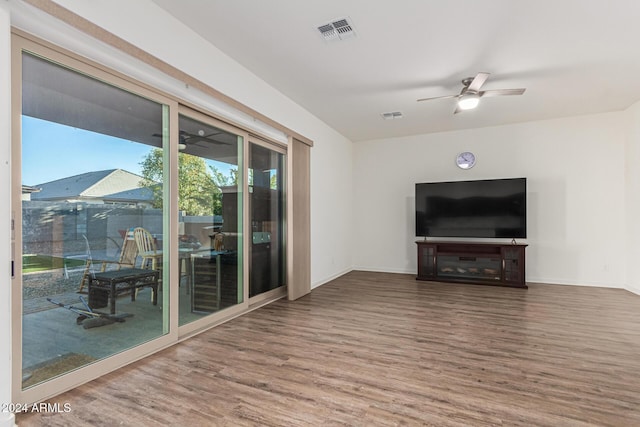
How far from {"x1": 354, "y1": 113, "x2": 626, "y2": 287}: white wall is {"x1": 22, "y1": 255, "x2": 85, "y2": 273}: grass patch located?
5503 mm

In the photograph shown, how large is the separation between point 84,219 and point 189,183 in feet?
3.35

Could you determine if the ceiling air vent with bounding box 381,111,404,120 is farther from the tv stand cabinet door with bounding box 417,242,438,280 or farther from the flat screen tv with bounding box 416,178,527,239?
the tv stand cabinet door with bounding box 417,242,438,280

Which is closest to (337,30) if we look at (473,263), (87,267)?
(87,267)

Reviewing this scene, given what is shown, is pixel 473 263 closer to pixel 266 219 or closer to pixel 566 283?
pixel 566 283

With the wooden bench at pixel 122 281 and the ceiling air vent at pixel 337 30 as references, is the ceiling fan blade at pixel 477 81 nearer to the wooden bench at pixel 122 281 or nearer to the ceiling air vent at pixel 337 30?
the ceiling air vent at pixel 337 30

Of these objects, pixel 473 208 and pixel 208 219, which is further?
pixel 473 208

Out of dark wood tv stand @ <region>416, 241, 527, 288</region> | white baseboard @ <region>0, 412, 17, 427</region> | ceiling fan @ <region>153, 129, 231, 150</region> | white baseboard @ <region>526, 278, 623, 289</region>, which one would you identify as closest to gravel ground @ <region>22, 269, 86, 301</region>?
white baseboard @ <region>0, 412, 17, 427</region>

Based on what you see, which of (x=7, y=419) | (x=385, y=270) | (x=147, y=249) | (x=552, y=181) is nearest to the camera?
(x=7, y=419)

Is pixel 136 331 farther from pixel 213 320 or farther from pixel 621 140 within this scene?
pixel 621 140

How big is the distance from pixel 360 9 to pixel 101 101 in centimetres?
215

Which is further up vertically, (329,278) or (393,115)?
(393,115)

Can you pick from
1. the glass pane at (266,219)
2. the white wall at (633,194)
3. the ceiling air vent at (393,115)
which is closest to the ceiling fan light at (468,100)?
the ceiling air vent at (393,115)

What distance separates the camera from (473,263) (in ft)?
18.1

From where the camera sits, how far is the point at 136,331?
2570 mm
